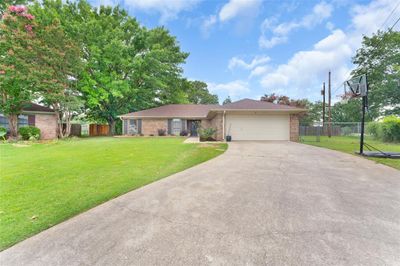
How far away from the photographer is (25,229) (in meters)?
2.41

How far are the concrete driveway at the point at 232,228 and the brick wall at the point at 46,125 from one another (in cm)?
1830

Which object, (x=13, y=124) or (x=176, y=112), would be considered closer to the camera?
(x=13, y=124)

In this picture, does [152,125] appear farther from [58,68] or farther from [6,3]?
[6,3]

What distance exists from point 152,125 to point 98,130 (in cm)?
824

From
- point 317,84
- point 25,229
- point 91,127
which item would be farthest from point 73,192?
point 317,84

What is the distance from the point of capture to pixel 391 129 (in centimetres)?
1320

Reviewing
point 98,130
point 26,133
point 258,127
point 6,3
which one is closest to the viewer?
point 258,127

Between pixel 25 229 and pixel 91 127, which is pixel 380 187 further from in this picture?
pixel 91 127

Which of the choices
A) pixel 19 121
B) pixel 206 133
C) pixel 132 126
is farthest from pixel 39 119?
pixel 206 133

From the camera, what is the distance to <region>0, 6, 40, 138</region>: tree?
13.3 metres

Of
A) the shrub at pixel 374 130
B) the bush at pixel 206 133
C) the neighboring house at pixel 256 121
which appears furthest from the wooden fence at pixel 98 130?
the shrub at pixel 374 130

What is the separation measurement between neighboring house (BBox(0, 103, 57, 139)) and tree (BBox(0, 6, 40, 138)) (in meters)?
1.93

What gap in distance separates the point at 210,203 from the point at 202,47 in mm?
16097

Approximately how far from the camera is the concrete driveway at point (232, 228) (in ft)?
6.16
